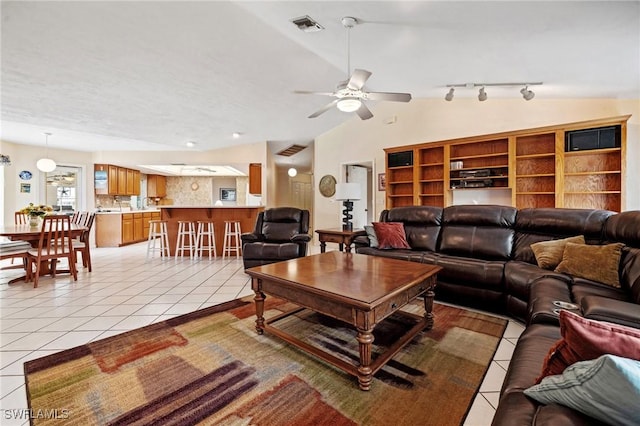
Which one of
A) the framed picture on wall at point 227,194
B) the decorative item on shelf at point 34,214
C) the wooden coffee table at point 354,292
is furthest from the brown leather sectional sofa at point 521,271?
the framed picture on wall at point 227,194

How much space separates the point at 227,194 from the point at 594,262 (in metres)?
9.57

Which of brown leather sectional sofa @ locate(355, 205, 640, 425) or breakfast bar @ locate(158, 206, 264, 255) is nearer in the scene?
brown leather sectional sofa @ locate(355, 205, 640, 425)

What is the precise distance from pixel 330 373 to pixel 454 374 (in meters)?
0.77

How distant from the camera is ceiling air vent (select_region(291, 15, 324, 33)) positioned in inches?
104

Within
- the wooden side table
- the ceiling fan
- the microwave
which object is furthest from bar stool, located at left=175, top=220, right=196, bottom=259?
the microwave

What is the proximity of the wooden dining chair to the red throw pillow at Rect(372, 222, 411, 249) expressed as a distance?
4.09m

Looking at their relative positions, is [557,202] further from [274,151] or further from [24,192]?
[24,192]

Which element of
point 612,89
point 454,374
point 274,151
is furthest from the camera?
point 274,151

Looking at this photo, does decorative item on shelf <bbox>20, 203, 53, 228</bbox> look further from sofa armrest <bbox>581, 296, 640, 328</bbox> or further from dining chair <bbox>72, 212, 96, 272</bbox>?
sofa armrest <bbox>581, 296, 640, 328</bbox>

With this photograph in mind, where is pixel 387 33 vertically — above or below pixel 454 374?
above

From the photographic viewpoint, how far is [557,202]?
4.16 m

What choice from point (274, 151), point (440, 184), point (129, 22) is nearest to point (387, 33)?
point (129, 22)

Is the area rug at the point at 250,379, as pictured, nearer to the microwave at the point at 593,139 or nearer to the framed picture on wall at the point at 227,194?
the microwave at the point at 593,139

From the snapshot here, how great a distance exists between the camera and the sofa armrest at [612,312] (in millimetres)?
1226
